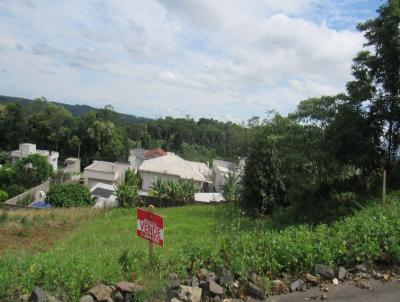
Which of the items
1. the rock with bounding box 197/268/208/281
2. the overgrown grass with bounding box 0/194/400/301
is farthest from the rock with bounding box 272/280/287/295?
the rock with bounding box 197/268/208/281

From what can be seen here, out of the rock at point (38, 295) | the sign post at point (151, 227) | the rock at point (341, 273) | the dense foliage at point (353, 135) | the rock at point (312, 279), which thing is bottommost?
the rock at point (38, 295)

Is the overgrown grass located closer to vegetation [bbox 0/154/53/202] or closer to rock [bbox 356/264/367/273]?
rock [bbox 356/264/367/273]

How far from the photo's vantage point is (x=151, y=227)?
535cm

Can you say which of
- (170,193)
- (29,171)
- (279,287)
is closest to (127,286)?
(279,287)

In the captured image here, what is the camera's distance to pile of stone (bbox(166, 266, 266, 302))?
4.07m

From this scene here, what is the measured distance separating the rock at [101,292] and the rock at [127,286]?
0.11m

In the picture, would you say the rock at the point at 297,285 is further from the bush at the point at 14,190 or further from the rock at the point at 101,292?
the bush at the point at 14,190

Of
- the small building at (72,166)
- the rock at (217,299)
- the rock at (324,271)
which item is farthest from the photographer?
the small building at (72,166)

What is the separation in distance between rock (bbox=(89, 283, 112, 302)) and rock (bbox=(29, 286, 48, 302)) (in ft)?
1.50

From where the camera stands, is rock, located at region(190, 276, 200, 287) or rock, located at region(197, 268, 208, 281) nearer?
rock, located at region(190, 276, 200, 287)

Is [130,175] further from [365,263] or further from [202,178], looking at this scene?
[365,263]

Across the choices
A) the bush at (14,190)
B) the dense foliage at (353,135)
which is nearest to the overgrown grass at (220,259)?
the dense foliage at (353,135)

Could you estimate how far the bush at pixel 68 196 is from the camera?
26734 millimetres

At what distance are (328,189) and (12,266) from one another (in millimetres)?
11916
